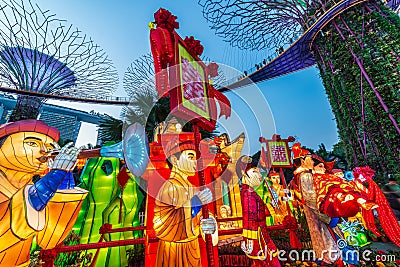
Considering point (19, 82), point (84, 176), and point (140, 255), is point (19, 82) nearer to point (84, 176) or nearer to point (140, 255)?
point (84, 176)

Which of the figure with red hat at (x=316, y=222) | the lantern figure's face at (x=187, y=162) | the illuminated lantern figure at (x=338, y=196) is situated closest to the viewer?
the lantern figure's face at (x=187, y=162)

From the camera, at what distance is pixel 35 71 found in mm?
8852

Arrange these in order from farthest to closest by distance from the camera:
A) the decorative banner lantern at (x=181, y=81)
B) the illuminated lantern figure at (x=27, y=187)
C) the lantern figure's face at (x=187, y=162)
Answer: the lantern figure's face at (x=187, y=162) → the decorative banner lantern at (x=181, y=81) → the illuminated lantern figure at (x=27, y=187)

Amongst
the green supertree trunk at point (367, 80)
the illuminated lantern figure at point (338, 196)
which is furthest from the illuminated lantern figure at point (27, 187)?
the green supertree trunk at point (367, 80)

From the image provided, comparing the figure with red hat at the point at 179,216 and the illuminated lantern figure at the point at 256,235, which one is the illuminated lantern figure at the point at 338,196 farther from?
the figure with red hat at the point at 179,216

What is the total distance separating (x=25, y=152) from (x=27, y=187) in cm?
28

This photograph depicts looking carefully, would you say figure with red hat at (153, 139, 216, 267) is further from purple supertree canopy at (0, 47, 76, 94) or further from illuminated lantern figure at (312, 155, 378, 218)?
purple supertree canopy at (0, 47, 76, 94)

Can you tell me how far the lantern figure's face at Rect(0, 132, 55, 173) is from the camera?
1804mm

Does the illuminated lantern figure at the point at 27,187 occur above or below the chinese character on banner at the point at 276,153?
below

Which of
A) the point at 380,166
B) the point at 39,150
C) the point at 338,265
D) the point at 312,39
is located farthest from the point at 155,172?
the point at 312,39

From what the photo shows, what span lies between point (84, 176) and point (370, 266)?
5.11 metres

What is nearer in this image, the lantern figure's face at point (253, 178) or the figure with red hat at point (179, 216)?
the figure with red hat at point (179, 216)

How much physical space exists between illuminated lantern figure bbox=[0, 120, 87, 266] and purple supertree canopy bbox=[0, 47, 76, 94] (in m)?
7.97

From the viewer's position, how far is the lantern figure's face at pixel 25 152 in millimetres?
1804
